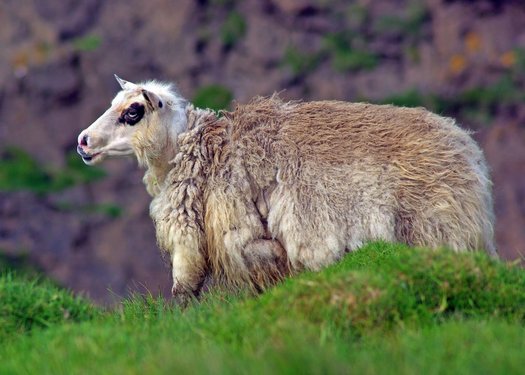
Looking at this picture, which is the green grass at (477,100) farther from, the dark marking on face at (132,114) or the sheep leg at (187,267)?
the sheep leg at (187,267)

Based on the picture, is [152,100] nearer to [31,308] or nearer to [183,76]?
[31,308]

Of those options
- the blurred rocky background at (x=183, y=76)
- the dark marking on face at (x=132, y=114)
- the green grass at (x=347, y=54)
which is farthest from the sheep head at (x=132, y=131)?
the green grass at (x=347, y=54)

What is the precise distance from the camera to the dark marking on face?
31.8ft

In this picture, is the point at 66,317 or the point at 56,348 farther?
the point at 66,317

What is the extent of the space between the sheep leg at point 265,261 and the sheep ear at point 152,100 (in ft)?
4.63

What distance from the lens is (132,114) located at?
9.71m

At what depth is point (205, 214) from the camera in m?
9.42

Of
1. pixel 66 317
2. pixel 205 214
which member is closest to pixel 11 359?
pixel 66 317

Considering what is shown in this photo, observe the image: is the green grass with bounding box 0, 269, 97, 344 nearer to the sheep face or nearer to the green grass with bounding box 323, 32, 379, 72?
the sheep face

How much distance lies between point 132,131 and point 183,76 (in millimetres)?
11628

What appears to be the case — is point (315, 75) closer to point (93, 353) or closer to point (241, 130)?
point (241, 130)

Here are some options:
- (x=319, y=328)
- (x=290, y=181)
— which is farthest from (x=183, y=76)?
(x=319, y=328)

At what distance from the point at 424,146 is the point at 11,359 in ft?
12.1

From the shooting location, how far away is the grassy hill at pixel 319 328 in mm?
6121
